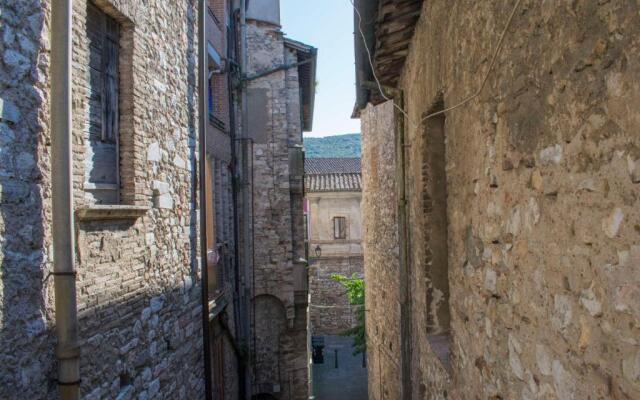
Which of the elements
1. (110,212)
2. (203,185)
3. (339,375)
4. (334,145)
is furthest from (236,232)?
(334,145)

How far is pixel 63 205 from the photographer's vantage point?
3531 millimetres

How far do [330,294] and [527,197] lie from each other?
20709 mm

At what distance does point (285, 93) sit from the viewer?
11555 mm

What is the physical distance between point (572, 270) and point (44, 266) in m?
2.90

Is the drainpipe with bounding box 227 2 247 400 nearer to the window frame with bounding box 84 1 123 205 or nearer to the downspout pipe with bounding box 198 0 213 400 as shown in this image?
the downspout pipe with bounding box 198 0 213 400

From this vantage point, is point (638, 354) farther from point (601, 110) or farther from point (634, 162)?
point (601, 110)

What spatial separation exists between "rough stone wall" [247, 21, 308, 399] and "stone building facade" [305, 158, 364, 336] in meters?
10.7

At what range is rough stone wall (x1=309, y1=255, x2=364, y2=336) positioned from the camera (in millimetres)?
22594

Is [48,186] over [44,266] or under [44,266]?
over

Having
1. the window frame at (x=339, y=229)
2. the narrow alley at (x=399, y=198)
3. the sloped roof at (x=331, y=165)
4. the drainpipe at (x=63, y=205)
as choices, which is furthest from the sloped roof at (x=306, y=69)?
the sloped roof at (x=331, y=165)

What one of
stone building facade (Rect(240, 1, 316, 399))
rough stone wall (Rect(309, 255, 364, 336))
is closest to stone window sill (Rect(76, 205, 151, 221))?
stone building facade (Rect(240, 1, 316, 399))

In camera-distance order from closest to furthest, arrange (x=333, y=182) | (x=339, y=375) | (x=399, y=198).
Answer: (x=399, y=198) → (x=339, y=375) → (x=333, y=182)

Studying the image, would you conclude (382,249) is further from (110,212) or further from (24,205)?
(24,205)

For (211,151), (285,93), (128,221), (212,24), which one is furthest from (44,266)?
(285,93)
